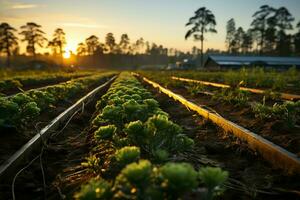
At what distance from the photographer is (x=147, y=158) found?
308 centimetres

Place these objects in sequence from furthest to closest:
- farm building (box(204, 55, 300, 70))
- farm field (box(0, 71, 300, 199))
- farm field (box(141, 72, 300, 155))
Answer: farm building (box(204, 55, 300, 70)) < farm field (box(141, 72, 300, 155)) < farm field (box(0, 71, 300, 199))

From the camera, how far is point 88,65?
346 feet

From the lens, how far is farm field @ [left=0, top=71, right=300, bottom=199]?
1.77 metres

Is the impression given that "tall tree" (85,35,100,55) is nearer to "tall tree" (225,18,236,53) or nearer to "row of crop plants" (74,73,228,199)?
"tall tree" (225,18,236,53)

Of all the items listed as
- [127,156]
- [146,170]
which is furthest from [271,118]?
[146,170]

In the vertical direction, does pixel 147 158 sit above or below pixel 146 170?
below

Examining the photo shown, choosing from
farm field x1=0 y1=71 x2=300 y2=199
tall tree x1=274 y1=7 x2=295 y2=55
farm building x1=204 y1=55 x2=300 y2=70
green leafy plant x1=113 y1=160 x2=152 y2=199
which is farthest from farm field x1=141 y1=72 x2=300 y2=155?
tall tree x1=274 y1=7 x2=295 y2=55

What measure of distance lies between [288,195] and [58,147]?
3.49 metres

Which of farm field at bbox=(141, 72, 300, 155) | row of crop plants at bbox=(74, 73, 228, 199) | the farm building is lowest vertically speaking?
the farm building

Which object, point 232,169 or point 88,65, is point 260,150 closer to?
point 232,169

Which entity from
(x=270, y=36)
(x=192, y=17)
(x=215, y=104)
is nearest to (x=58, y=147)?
(x=215, y=104)

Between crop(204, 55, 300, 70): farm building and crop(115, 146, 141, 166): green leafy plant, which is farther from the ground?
crop(115, 146, 141, 166): green leafy plant

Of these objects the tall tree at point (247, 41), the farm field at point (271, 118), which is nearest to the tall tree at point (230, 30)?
the tall tree at point (247, 41)

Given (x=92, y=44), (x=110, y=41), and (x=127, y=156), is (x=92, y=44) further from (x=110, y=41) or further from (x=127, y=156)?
(x=127, y=156)
